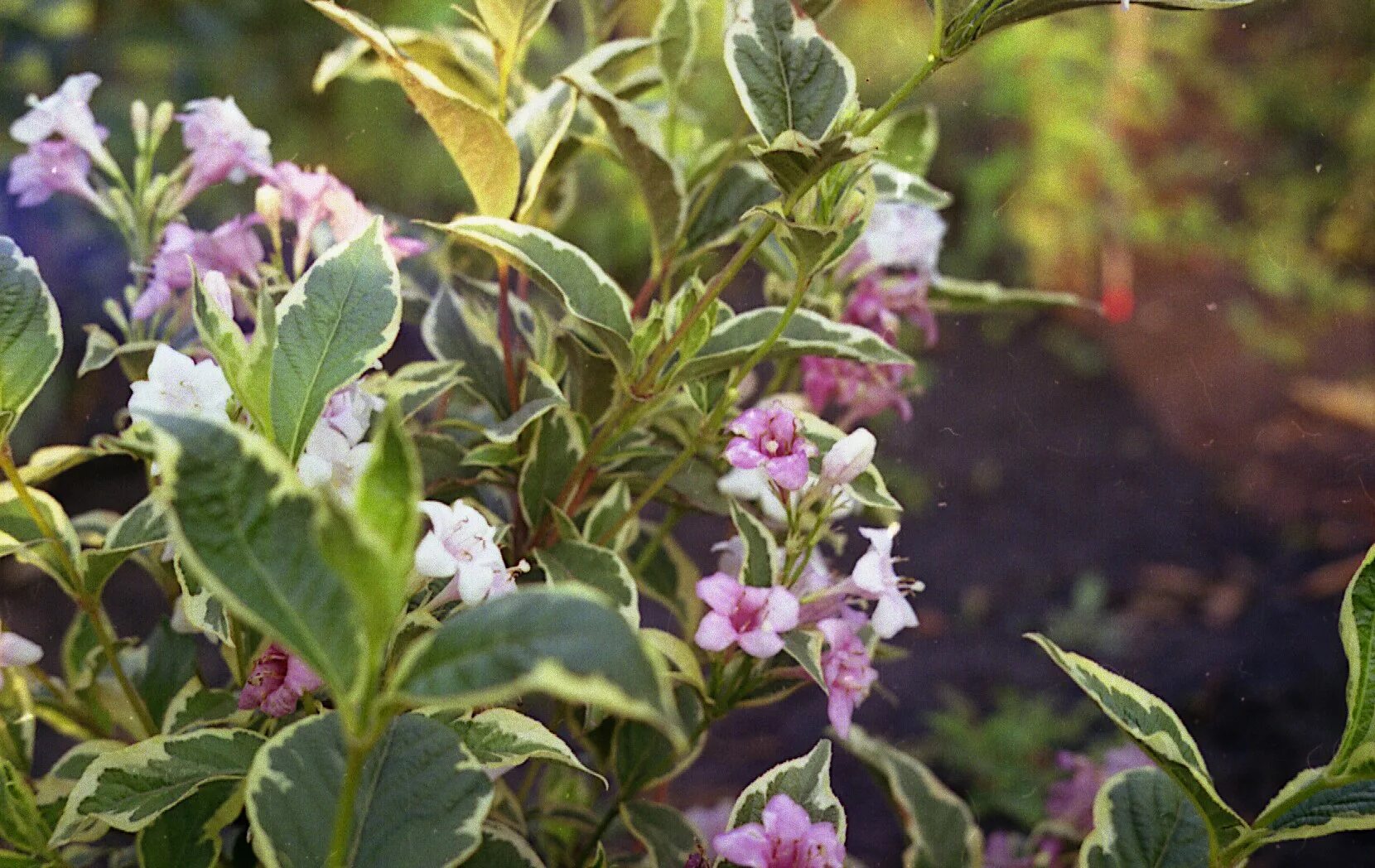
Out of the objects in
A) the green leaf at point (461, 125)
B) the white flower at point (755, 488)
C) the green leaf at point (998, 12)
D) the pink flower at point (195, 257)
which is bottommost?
the white flower at point (755, 488)

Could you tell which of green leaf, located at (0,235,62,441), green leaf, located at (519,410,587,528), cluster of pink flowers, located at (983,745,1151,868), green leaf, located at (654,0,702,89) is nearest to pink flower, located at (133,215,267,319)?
green leaf, located at (0,235,62,441)

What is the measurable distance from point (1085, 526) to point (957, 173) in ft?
3.67

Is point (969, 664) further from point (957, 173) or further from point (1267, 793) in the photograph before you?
point (957, 173)

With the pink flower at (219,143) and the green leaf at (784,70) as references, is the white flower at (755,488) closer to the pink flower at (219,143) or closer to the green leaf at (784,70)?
the green leaf at (784,70)

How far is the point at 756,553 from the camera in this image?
0.78 meters

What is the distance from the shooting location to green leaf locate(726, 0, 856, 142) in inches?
28.3

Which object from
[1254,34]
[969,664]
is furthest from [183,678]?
[1254,34]

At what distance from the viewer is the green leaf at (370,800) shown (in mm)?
593

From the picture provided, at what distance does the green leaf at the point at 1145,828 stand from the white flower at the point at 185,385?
0.58 meters

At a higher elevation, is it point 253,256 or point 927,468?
point 253,256

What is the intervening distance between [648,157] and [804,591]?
319 millimetres

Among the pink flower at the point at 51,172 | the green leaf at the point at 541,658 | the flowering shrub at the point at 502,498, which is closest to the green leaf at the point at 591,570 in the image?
the flowering shrub at the point at 502,498

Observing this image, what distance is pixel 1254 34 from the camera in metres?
3.29

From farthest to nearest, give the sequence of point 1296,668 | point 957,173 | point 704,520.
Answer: point 957,173
point 704,520
point 1296,668
